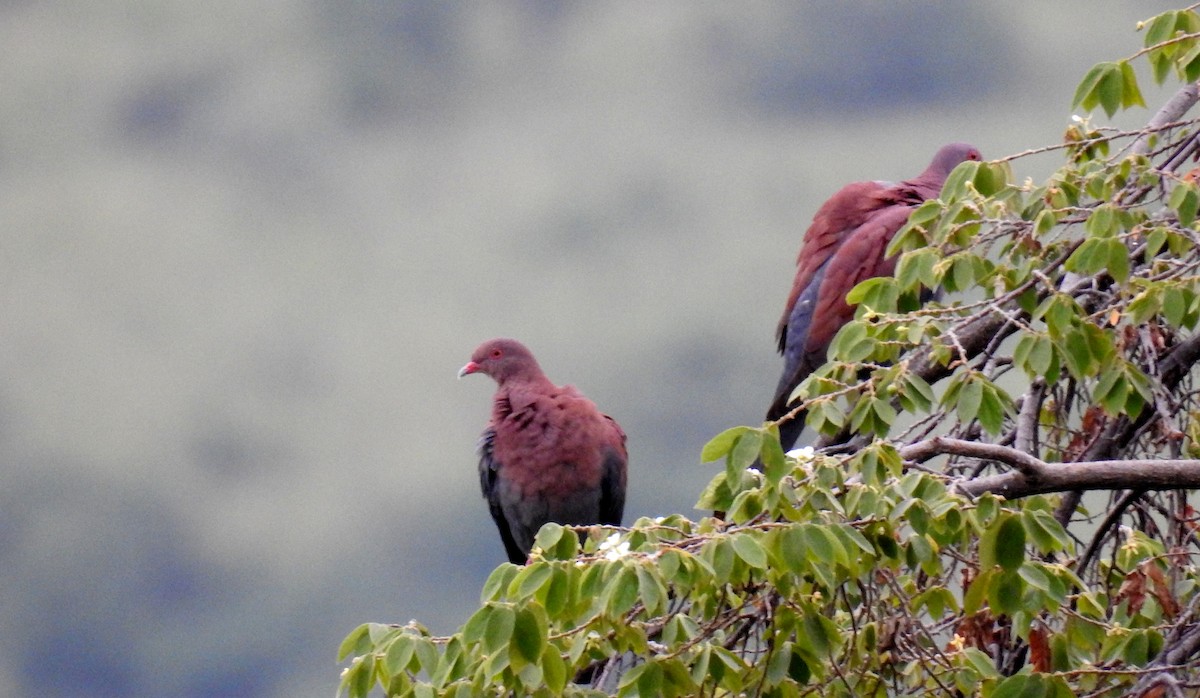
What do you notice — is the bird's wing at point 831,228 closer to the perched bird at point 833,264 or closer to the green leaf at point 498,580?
the perched bird at point 833,264

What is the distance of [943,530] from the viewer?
8.11 feet

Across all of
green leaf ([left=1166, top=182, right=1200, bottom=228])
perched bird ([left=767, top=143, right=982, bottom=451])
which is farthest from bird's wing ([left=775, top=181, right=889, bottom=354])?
green leaf ([left=1166, top=182, right=1200, bottom=228])

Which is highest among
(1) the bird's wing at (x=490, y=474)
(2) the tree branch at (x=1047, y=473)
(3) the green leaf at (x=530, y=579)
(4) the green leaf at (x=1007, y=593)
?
(1) the bird's wing at (x=490, y=474)

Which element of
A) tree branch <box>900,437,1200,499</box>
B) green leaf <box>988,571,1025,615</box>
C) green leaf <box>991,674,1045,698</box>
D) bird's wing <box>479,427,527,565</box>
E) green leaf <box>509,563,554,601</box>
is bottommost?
green leaf <box>991,674,1045,698</box>

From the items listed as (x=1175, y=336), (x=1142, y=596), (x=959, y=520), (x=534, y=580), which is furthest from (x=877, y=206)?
(x=534, y=580)

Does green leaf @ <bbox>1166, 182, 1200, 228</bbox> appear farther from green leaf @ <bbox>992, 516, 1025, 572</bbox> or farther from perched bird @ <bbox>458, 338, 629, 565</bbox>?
perched bird @ <bbox>458, 338, 629, 565</bbox>

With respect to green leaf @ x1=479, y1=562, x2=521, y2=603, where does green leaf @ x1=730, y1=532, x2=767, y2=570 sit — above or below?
below

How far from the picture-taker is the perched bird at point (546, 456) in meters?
4.99

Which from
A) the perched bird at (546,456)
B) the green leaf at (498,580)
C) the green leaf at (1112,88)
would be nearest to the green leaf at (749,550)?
the green leaf at (498,580)

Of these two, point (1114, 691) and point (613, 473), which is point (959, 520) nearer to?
point (1114, 691)

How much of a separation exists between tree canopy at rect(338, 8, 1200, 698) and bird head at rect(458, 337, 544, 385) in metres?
2.02

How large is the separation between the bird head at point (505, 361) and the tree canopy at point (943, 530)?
202cm

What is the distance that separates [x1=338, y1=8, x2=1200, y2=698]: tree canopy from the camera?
7.83 feet

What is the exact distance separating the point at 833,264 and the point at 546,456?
3.73ft
